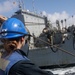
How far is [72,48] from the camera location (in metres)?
25.7

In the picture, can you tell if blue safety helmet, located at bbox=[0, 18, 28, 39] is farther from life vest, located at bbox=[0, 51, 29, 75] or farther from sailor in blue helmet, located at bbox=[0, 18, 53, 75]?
life vest, located at bbox=[0, 51, 29, 75]

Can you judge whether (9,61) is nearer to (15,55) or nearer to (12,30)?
(15,55)

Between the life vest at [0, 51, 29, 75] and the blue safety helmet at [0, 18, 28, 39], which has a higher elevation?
the blue safety helmet at [0, 18, 28, 39]

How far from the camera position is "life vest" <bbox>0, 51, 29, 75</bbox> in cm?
199

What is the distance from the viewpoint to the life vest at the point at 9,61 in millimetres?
1995

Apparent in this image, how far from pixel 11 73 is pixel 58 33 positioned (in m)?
24.1

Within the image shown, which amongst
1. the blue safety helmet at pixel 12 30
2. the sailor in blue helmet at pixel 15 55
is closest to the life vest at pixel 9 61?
the sailor in blue helmet at pixel 15 55

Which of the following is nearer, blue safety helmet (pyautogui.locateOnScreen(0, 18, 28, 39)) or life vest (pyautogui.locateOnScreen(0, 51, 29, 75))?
life vest (pyautogui.locateOnScreen(0, 51, 29, 75))

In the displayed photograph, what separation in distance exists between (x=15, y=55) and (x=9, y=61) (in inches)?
2.7

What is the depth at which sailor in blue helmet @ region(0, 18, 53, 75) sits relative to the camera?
197cm

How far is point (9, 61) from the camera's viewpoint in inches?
79.2

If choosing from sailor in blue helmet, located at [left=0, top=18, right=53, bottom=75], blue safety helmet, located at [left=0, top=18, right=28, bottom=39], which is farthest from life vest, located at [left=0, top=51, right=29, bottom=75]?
blue safety helmet, located at [left=0, top=18, right=28, bottom=39]

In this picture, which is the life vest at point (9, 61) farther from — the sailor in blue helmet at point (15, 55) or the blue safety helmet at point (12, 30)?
the blue safety helmet at point (12, 30)

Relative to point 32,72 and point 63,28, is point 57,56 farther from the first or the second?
point 32,72
